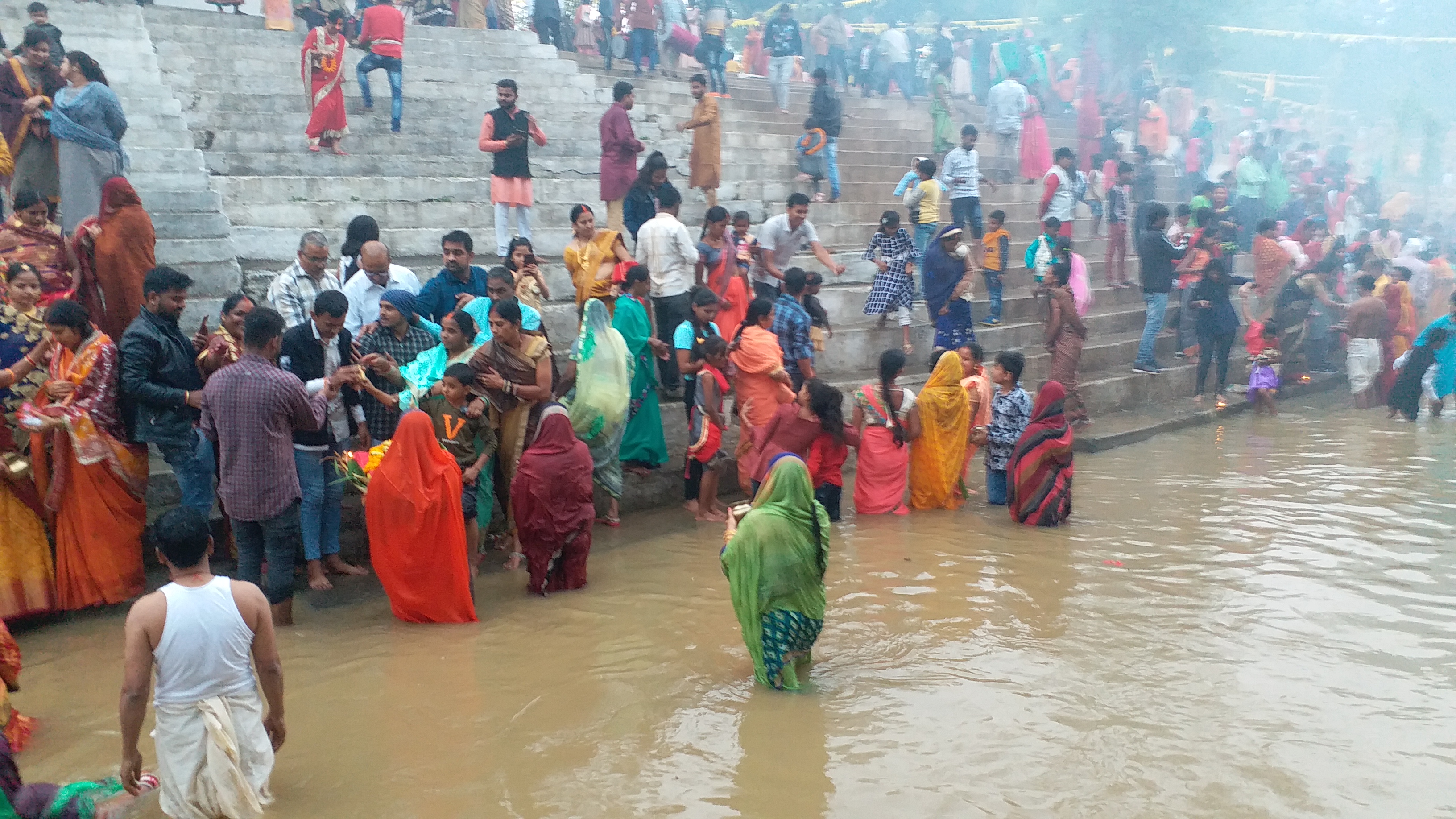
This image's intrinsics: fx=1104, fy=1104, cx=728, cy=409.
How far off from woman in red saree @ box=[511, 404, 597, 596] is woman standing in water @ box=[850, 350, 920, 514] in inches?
95.2

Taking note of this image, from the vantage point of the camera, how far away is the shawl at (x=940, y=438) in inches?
336

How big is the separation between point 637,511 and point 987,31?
2027 centimetres

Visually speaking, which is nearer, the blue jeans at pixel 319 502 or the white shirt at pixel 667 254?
the blue jeans at pixel 319 502

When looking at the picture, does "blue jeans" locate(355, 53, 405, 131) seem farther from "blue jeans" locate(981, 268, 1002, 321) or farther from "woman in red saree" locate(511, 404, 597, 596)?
"woman in red saree" locate(511, 404, 597, 596)

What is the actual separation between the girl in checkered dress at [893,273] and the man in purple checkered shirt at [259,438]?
6.43m

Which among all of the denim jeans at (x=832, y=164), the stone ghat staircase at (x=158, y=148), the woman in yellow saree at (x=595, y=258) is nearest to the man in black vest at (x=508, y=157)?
the woman in yellow saree at (x=595, y=258)

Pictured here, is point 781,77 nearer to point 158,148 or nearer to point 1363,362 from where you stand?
point 1363,362

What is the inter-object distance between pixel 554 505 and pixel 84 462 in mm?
2497

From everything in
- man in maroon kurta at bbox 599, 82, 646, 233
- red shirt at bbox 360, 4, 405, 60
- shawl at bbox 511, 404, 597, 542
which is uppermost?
red shirt at bbox 360, 4, 405, 60

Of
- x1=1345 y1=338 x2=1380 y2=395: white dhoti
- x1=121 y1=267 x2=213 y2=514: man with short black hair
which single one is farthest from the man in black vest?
x1=1345 y1=338 x2=1380 y2=395: white dhoti

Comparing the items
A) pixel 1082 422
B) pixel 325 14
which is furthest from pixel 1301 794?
pixel 325 14

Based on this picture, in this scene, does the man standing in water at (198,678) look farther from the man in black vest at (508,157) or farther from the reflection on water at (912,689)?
the man in black vest at (508,157)

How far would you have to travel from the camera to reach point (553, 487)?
6500mm

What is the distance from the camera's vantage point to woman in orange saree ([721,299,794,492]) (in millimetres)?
8102
